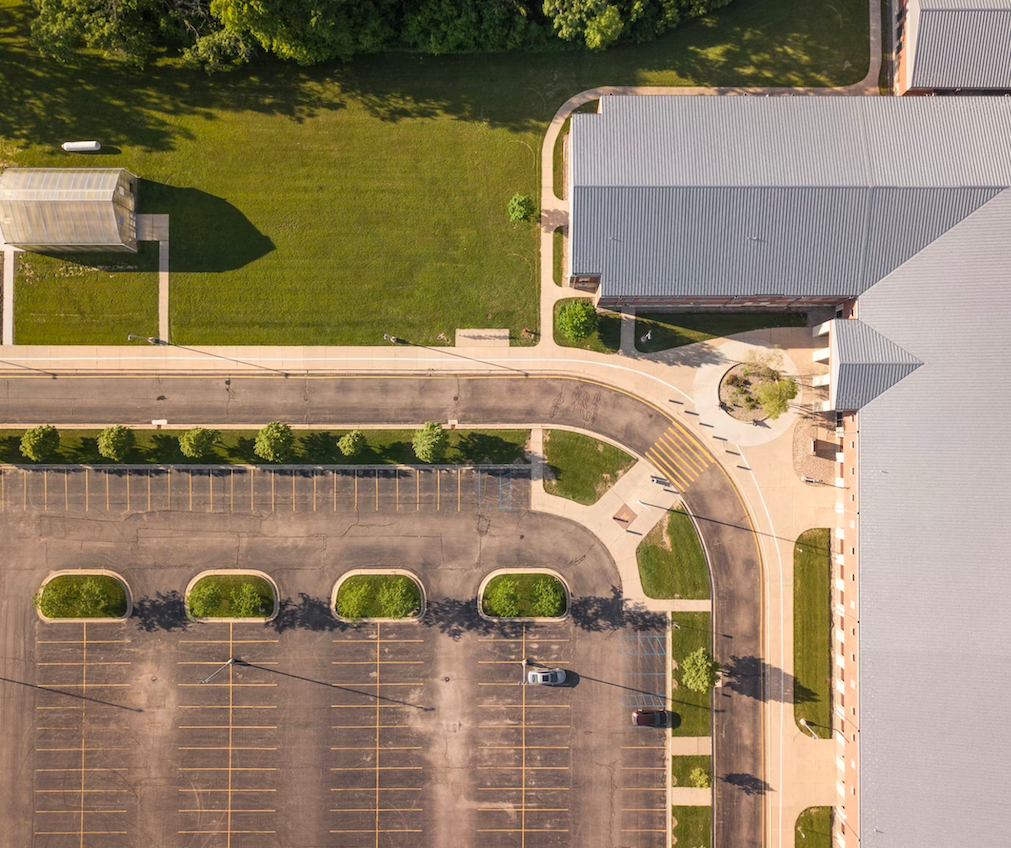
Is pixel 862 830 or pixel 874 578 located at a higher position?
pixel 874 578

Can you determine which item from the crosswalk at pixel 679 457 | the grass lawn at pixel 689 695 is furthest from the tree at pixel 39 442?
the grass lawn at pixel 689 695

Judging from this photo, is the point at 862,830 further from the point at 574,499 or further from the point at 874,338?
the point at 874,338

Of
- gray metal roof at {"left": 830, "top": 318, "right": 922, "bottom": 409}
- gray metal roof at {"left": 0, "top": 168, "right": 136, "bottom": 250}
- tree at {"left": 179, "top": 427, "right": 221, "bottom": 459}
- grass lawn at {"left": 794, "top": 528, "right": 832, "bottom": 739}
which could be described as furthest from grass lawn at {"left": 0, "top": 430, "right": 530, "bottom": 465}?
grass lawn at {"left": 794, "top": 528, "right": 832, "bottom": 739}

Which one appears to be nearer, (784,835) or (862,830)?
(862,830)

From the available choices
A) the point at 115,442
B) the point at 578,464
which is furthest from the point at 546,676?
the point at 115,442

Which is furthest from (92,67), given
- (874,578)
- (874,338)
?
(874,578)

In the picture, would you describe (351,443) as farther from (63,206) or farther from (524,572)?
(63,206)
